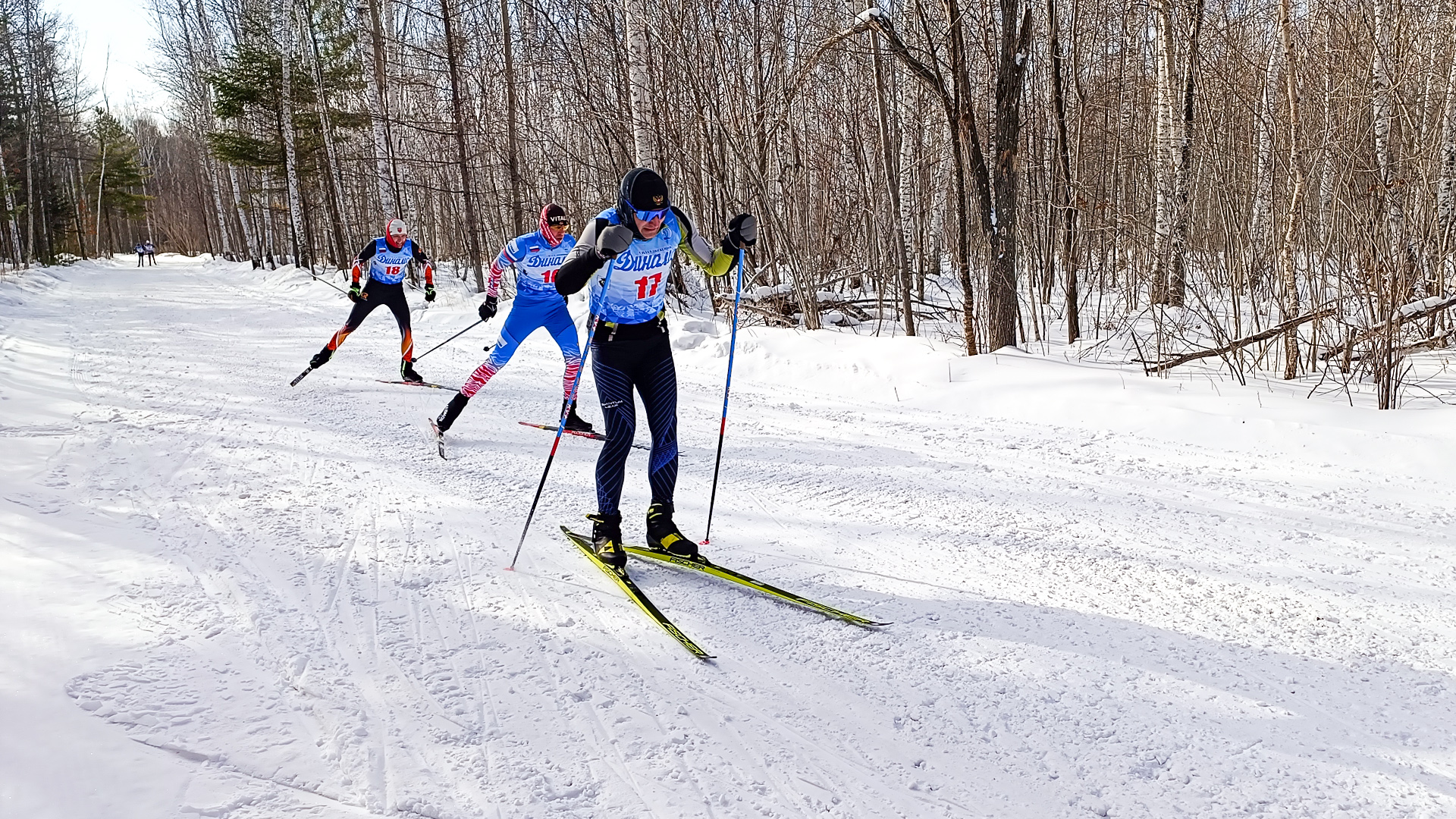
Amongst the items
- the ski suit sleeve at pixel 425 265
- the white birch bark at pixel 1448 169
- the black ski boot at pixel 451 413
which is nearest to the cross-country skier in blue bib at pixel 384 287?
the ski suit sleeve at pixel 425 265

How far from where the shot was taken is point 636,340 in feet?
13.5

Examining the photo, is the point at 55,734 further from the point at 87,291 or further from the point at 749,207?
the point at 87,291

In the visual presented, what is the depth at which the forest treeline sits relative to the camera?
6.41 metres

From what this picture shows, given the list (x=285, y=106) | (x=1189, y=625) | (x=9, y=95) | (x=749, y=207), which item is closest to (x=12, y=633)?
(x=1189, y=625)

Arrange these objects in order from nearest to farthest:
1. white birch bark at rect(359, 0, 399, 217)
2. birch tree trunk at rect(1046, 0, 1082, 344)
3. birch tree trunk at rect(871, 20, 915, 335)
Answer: birch tree trunk at rect(1046, 0, 1082, 344), birch tree trunk at rect(871, 20, 915, 335), white birch bark at rect(359, 0, 399, 217)

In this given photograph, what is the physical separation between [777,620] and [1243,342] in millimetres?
5120

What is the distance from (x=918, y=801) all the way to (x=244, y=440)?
6.12 m

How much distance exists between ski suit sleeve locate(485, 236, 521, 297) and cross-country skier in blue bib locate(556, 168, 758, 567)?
10.2 feet

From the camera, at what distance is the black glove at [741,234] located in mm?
4312

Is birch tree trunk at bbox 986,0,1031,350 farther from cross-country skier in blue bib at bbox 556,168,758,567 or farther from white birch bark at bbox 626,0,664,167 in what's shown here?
cross-country skier in blue bib at bbox 556,168,758,567

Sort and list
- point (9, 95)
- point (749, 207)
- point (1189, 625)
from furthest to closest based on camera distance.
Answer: point (9, 95) < point (749, 207) < point (1189, 625)

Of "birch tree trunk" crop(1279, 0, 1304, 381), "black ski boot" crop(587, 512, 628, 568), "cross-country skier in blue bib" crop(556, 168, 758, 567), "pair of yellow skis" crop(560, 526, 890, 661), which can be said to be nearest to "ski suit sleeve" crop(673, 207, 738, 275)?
"cross-country skier in blue bib" crop(556, 168, 758, 567)

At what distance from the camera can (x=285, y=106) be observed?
73.5ft

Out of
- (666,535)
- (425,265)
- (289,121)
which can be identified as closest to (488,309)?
(425,265)
